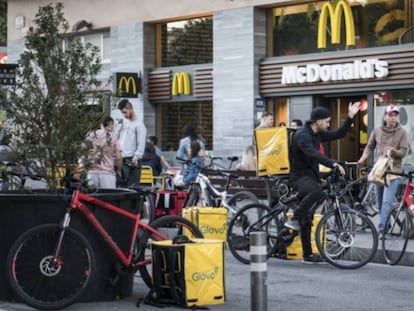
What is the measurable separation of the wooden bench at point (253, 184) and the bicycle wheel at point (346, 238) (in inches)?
132

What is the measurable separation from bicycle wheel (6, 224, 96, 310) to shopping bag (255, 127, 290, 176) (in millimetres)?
5525

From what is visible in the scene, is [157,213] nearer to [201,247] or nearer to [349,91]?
[201,247]

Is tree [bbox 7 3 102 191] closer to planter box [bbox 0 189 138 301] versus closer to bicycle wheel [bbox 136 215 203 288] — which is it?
planter box [bbox 0 189 138 301]

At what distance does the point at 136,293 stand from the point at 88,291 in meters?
0.75

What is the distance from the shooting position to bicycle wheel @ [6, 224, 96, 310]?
27.3 ft

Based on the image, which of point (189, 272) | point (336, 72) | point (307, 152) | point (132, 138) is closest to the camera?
point (189, 272)

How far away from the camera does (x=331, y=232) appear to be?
11484 mm

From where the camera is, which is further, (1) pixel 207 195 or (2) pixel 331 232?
(1) pixel 207 195

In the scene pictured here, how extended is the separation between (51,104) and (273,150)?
529 centimetres

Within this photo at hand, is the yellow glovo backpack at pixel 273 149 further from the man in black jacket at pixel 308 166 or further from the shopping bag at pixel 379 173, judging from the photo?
the man in black jacket at pixel 308 166

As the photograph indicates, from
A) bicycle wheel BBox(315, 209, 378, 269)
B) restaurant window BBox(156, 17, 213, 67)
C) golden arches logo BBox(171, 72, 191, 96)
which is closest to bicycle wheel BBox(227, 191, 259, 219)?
bicycle wheel BBox(315, 209, 378, 269)

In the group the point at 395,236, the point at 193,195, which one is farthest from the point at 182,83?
the point at 395,236

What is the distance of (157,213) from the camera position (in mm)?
14430

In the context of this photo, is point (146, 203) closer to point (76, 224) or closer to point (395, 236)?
point (395, 236)
